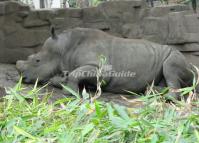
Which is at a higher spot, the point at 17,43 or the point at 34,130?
the point at 34,130

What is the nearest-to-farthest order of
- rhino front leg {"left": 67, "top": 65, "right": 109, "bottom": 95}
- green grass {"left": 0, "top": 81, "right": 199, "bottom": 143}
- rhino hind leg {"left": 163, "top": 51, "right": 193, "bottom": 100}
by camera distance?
1. green grass {"left": 0, "top": 81, "right": 199, "bottom": 143}
2. rhino front leg {"left": 67, "top": 65, "right": 109, "bottom": 95}
3. rhino hind leg {"left": 163, "top": 51, "right": 193, "bottom": 100}

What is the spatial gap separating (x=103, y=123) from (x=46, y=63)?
400 centimetres

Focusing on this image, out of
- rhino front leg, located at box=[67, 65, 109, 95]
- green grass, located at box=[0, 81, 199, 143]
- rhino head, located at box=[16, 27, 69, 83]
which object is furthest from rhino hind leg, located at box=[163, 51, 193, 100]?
green grass, located at box=[0, 81, 199, 143]

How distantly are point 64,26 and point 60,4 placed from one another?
16.1 ft

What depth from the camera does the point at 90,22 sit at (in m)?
6.00

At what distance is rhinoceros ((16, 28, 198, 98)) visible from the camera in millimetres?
5202

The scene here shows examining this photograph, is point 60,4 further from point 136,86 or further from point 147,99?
point 147,99

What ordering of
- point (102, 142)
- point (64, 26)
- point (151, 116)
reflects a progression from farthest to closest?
point (64, 26)
point (151, 116)
point (102, 142)

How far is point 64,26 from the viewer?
6047 millimetres

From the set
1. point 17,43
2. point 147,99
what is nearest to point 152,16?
point 17,43

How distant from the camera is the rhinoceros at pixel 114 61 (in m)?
5.20

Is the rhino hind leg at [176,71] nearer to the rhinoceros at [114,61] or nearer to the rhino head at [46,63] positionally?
the rhinoceros at [114,61]

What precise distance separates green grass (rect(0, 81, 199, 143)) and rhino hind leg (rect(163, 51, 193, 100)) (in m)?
3.68

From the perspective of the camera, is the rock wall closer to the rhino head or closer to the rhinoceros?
the rhinoceros
